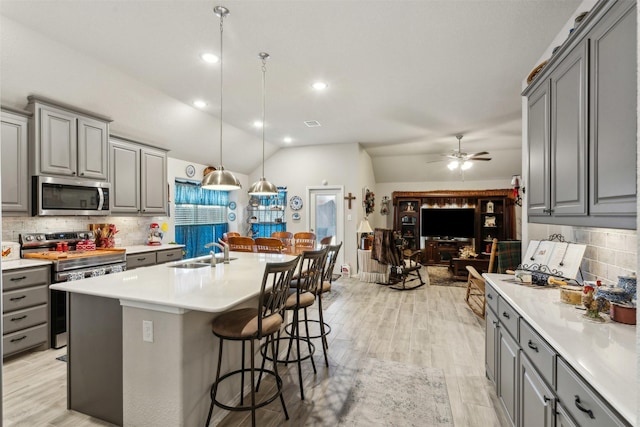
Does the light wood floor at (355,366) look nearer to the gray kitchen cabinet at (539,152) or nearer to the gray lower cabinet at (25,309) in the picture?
the gray lower cabinet at (25,309)

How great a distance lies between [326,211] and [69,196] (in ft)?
15.4

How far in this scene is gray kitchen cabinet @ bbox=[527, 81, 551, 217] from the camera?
2.12 metres

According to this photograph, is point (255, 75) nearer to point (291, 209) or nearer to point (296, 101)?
point (296, 101)

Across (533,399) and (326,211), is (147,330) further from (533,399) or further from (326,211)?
(326,211)

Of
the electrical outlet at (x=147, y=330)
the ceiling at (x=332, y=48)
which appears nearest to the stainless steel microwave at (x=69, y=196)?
the ceiling at (x=332, y=48)

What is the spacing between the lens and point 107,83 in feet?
12.3

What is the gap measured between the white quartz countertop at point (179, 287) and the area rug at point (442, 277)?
4845 millimetres

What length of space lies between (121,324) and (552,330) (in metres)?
2.52

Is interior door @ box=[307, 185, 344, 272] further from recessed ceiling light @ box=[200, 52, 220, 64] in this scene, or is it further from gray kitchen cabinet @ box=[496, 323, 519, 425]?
gray kitchen cabinet @ box=[496, 323, 519, 425]

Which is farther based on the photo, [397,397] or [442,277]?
[442,277]

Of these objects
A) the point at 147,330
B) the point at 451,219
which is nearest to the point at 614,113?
the point at 147,330

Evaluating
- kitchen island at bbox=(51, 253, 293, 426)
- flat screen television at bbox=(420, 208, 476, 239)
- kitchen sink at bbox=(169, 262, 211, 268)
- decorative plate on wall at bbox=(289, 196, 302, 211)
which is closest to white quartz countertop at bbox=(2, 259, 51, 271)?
kitchen island at bbox=(51, 253, 293, 426)

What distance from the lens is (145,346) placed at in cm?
208

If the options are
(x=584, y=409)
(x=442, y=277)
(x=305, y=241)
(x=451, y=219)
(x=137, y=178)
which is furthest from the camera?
(x=451, y=219)
